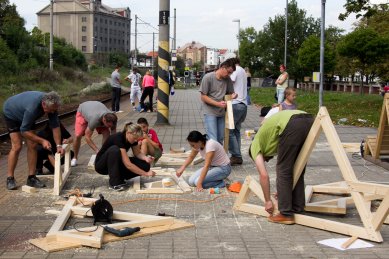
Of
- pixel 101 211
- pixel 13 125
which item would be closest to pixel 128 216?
pixel 101 211

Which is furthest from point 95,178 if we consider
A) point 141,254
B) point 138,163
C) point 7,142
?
point 7,142

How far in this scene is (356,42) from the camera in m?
37.8

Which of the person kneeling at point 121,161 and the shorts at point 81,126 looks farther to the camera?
the shorts at point 81,126

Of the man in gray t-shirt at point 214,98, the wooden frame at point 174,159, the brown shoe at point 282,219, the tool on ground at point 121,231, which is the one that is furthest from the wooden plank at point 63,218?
the man in gray t-shirt at point 214,98

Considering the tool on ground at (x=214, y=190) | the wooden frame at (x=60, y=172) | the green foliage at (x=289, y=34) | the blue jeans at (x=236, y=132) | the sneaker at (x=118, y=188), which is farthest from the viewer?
the green foliage at (x=289, y=34)

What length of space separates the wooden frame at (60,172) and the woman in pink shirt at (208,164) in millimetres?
1656

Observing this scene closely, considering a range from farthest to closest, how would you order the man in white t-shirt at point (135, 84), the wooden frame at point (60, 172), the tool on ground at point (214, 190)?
the man in white t-shirt at point (135, 84) → the tool on ground at point (214, 190) → the wooden frame at point (60, 172)

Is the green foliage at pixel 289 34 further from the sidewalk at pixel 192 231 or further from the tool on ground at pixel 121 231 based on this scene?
the tool on ground at pixel 121 231

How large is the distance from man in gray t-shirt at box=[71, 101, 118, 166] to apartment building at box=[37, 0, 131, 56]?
13133 centimetres

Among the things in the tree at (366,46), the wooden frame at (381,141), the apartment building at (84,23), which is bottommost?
the wooden frame at (381,141)

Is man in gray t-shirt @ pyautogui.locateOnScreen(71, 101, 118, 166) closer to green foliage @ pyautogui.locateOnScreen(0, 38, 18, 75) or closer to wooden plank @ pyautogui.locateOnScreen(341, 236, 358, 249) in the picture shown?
wooden plank @ pyautogui.locateOnScreen(341, 236, 358, 249)

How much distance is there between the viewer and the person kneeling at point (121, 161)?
7844 millimetres

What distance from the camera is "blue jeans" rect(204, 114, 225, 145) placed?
31.5 ft

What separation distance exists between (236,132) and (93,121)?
256 cm
